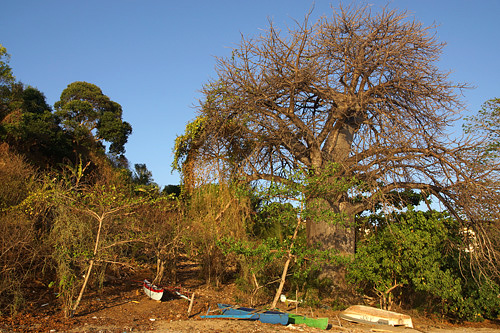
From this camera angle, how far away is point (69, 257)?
7234 mm

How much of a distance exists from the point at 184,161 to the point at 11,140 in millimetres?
8927

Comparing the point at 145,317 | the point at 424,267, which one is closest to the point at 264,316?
the point at 145,317

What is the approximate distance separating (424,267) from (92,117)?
71.1 ft

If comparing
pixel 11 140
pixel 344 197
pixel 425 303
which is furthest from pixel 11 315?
pixel 11 140

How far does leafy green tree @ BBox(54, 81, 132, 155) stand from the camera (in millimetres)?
22688

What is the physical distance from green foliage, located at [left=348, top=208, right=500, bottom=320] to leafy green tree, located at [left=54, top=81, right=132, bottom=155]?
17069 mm

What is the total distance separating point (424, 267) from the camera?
904 cm

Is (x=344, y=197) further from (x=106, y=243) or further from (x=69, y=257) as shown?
(x=69, y=257)

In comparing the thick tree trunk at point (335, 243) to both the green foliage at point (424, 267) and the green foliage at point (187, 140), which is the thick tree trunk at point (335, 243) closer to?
the green foliage at point (424, 267)

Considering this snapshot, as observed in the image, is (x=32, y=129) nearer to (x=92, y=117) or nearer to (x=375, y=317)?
(x=92, y=117)

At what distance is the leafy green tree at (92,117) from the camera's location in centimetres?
2269

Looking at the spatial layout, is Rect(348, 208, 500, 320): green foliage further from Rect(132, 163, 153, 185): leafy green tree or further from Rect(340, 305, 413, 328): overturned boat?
Rect(132, 163, 153, 185): leafy green tree

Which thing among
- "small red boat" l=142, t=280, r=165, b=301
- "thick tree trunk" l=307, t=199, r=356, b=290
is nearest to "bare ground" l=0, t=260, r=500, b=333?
"small red boat" l=142, t=280, r=165, b=301

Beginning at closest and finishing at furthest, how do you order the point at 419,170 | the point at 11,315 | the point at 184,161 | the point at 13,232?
the point at 11,315 < the point at 13,232 < the point at 419,170 < the point at 184,161
